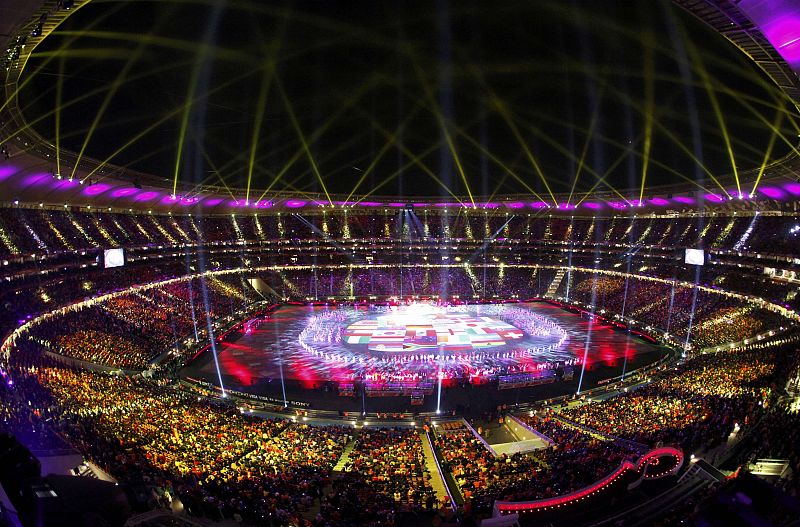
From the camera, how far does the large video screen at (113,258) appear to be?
111 feet

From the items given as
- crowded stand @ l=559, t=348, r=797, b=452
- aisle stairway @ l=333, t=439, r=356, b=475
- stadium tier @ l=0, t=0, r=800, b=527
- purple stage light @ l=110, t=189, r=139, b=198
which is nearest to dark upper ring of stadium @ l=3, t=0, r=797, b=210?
stadium tier @ l=0, t=0, r=800, b=527

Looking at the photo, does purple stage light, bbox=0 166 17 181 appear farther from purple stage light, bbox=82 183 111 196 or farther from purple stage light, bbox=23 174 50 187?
purple stage light, bbox=82 183 111 196

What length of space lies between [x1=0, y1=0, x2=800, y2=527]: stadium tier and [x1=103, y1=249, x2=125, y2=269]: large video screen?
0.75 ft

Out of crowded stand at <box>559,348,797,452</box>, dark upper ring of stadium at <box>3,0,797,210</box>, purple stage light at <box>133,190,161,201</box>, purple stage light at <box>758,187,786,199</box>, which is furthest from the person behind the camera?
purple stage light at <box>133,190,161,201</box>

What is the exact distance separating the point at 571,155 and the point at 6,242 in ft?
114

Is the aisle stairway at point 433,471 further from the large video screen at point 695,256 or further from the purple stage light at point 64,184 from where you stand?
the large video screen at point 695,256

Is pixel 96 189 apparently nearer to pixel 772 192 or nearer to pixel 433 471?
pixel 433 471

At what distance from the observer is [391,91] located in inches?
794

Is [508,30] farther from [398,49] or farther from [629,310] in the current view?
[629,310]

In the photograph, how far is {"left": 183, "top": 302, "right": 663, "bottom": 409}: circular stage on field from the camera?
78.6 feet

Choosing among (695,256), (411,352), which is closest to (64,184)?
(411,352)

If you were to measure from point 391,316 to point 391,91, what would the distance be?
82.1 ft

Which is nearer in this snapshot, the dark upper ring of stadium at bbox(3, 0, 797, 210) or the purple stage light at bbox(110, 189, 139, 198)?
the dark upper ring of stadium at bbox(3, 0, 797, 210)

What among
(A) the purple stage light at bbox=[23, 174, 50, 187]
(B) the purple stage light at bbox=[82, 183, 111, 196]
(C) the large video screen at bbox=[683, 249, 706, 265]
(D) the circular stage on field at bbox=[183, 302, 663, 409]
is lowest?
(D) the circular stage on field at bbox=[183, 302, 663, 409]
